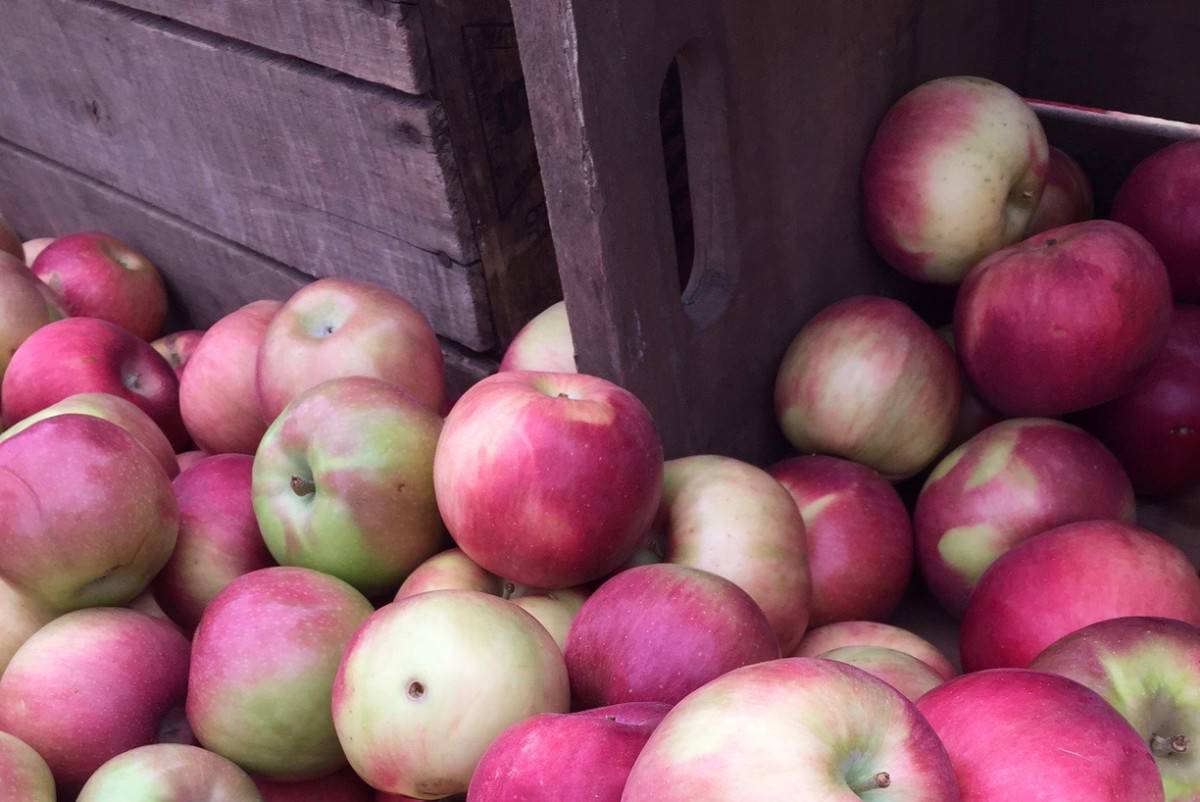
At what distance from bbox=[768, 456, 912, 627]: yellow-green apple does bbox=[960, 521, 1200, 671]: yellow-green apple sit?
0.51 feet

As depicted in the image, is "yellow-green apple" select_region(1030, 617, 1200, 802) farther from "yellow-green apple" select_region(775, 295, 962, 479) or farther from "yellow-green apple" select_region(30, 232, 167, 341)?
"yellow-green apple" select_region(30, 232, 167, 341)

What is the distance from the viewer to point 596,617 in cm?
87

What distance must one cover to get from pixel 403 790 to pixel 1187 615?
67 centimetres

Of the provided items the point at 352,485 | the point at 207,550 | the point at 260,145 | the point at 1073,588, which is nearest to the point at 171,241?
the point at 260,145

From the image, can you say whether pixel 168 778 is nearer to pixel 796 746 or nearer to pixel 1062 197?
pixel 796 746

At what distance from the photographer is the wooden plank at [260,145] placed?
51.0 inches

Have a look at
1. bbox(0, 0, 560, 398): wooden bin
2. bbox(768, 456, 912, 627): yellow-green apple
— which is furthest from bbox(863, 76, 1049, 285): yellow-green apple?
bbox(0, 0, 560, 398): wooden bin

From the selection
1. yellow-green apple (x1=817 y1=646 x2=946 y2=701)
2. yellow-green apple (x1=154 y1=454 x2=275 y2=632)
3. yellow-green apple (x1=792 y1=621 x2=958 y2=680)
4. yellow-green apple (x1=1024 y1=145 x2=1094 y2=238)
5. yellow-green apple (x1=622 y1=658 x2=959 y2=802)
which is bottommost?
yellow-green apple (x1=792 y1=621 x2=958 y2=680)

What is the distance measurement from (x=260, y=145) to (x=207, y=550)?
24.0 inches

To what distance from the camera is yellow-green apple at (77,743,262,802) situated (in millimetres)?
822

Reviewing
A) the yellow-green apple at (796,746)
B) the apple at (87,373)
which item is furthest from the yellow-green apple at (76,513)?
the yellow-green apple at (796,746)

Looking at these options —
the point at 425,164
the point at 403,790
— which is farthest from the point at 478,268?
the point at 403,790

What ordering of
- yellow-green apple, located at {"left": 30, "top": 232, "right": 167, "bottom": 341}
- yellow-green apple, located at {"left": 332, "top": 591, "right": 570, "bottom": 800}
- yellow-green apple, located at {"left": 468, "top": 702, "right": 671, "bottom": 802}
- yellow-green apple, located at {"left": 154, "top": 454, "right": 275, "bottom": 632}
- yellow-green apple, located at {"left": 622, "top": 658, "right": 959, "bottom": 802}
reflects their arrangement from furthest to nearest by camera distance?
1. yellow-green apple, located at {"left": 30, "top": 232, "right": 167, "bottom": 341}
2. yellow-green apple, located at {"left": 154, "top": 454, "right": 275, "bottom": 632}
3. yellow-green apple, located at {"left": 332, "top": 591, "right": 570, "bottom": 800}
4. yellow-green apple, located at {"left": 468, "top": 702, "right": 671, "bottom": 802}
5. yellow-green apple, located at {"left": 622, "top": 658, "right": 959, "bottom": 802}

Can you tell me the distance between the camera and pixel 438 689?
0.78 m
